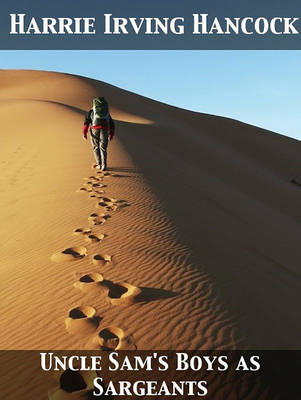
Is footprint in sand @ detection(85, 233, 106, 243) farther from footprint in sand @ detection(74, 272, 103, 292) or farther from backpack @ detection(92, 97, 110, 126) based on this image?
backpack @ detection(92, 97, 110, 126)

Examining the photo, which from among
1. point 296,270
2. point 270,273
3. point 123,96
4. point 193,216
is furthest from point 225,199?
point 123,96

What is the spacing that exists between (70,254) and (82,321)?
64.8 inches

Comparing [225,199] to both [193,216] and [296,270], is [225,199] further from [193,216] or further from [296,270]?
[296,270]

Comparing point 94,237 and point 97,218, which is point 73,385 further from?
point 97,218

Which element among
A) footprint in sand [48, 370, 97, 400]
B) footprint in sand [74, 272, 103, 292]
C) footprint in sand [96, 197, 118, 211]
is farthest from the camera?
footprint in sand [96, 197, 118, 211]

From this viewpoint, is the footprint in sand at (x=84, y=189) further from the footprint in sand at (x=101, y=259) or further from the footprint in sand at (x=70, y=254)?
the footprint in sand at (x=101, y=259)

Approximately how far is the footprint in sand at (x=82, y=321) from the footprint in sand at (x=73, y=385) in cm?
48

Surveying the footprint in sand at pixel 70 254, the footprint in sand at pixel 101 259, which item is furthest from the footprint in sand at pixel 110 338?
the footprint in sand at pixel 70 254

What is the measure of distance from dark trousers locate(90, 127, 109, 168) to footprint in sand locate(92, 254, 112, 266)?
4.82 meters

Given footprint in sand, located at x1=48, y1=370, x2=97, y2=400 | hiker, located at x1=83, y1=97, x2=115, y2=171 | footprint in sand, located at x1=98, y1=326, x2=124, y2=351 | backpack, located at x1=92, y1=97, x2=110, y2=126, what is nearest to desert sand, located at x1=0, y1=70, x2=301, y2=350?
footprint in sand, located at x1=98, y1=326, x2=124, y2=351

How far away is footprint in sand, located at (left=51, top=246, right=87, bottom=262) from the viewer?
4.82m

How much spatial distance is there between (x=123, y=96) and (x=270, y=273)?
39.6m

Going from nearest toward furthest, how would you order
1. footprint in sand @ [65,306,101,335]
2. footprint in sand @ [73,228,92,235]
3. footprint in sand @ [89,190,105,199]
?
footprint in sand @ [65,306,101,335]
footprint in sand @ [73,228,92,235]
footprint in sand @ [89,190,105,199]

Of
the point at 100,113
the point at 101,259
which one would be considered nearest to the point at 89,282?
the point at 101,259
